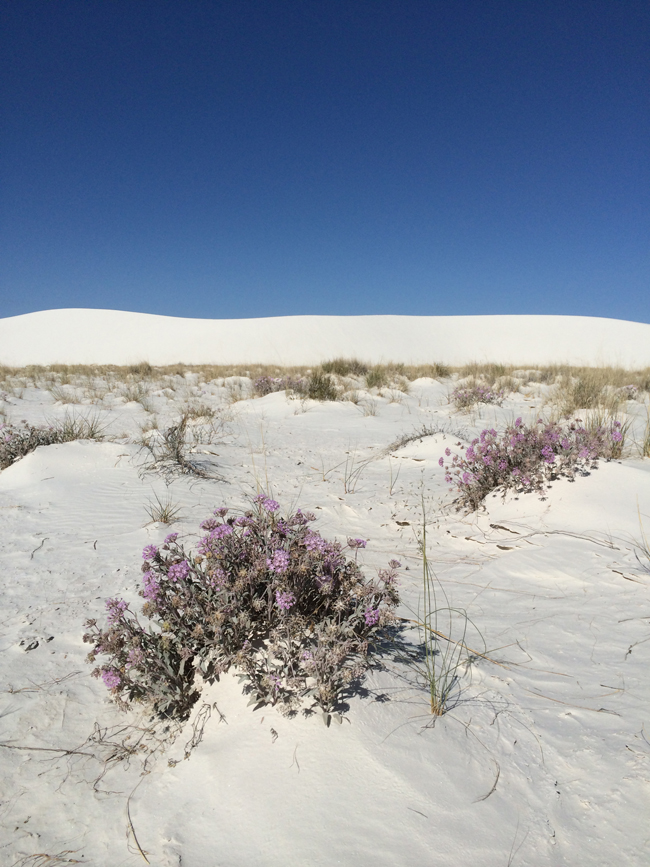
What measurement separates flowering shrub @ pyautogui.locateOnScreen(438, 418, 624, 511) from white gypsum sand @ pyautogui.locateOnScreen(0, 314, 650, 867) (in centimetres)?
35

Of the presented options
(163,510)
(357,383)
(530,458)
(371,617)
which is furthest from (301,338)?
(371,617)

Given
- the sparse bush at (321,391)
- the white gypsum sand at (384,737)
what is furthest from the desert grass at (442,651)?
the sparse bush at (321,391)

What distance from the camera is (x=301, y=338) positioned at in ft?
165

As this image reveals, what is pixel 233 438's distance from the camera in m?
6.63

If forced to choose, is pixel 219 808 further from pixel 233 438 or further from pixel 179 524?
pixel 233 438

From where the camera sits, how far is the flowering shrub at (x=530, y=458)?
3721 millimetres

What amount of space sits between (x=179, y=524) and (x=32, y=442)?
2611mm

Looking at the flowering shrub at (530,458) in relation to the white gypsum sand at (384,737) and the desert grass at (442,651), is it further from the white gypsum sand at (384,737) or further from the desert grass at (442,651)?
the desert grass at (442,651)

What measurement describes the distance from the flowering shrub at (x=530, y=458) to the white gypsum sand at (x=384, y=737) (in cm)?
35

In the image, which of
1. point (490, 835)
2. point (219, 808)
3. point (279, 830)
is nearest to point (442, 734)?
point (490, 835)

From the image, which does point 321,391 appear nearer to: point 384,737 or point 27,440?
point 27,440

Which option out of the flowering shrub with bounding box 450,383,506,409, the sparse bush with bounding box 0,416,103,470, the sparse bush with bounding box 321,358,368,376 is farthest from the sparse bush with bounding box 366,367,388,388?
the sparse bush with bounding box 0,416,103,470

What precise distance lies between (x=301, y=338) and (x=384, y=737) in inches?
A: 1971

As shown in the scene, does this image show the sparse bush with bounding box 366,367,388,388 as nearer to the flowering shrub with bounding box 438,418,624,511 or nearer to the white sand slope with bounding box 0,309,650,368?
the flowering shrub with bounding box 438,418,624,511
